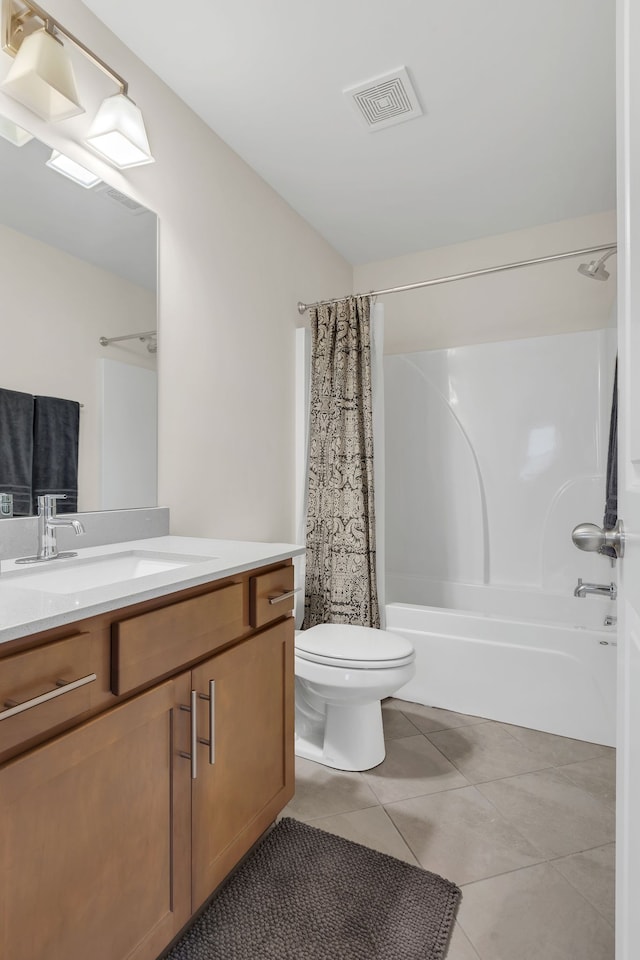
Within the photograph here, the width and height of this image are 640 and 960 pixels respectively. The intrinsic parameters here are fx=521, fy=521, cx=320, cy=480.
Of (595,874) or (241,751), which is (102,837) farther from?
(595,874)

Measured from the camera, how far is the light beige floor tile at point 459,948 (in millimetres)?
1146

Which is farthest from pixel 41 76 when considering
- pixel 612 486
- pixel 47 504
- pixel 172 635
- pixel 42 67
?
pixel 612 486

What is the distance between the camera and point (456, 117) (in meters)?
2.04

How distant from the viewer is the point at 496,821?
1604 mm

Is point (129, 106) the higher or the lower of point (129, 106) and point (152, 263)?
the higher

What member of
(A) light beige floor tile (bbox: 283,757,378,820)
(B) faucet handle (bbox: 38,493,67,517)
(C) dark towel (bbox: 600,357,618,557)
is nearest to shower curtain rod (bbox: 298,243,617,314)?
(C) dark towel (bbox: 600,357,618,557)

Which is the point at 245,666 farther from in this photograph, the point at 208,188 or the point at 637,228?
the point at 208,188

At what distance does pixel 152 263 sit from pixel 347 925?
197 centimetres

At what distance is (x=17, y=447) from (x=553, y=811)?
1925 mm

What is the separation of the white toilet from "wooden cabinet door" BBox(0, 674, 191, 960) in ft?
2.64

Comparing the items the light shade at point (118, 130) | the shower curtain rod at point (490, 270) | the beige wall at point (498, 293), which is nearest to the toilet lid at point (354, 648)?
the shower curtain rod at point (490, 270)

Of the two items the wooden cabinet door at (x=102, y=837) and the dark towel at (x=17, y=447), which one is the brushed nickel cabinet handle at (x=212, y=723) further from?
the dark towel at (x=17, y=447)

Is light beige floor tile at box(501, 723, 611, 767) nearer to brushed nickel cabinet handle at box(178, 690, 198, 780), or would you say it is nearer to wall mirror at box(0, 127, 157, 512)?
brushed nickel cabinet handle at box(178, 690, 198, 780)

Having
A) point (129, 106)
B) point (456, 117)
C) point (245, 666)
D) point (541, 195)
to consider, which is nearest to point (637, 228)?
point (245, 666)
